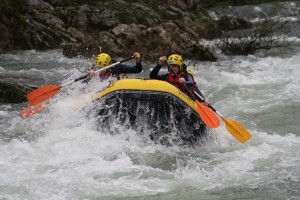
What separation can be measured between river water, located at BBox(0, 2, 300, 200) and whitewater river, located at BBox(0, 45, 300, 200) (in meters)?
0.01

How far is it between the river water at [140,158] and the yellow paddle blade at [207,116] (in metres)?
0.48

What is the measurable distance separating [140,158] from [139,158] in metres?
0.02

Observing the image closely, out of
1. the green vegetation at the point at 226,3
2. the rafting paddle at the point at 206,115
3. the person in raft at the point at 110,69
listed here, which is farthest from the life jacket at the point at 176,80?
the green vegetation at the point at 226,3

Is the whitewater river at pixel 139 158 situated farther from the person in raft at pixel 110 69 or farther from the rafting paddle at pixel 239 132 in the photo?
the person in raft at pixel 110 69

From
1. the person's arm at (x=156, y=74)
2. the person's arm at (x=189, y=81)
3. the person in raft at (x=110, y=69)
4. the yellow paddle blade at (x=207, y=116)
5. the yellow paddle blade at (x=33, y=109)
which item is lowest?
the yellow paddle blade at (x=207, y=116)

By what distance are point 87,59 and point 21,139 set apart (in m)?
7.97

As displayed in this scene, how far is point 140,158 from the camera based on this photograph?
7.01m

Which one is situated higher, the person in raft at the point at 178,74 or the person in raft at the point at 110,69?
the person in raft at the point at 110,69

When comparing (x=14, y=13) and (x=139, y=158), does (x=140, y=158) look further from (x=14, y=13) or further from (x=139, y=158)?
(x=14, y=13)

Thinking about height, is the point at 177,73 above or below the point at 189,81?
above

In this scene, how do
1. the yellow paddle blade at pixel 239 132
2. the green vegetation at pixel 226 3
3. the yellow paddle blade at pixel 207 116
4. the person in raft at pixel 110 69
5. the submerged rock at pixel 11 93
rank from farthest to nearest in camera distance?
the green vegetation at pixel 226 3 < the submerged rock at pixel 11 93 < the person in raft at pixel 110 69 < the yellow paddle blade at pixel 239 132 < the yellow paddle blade at pixel 207 116

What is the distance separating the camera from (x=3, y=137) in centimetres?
795

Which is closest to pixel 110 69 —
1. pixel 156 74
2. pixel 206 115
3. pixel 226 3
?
pixel 156 74

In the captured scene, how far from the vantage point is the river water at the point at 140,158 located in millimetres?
5801
